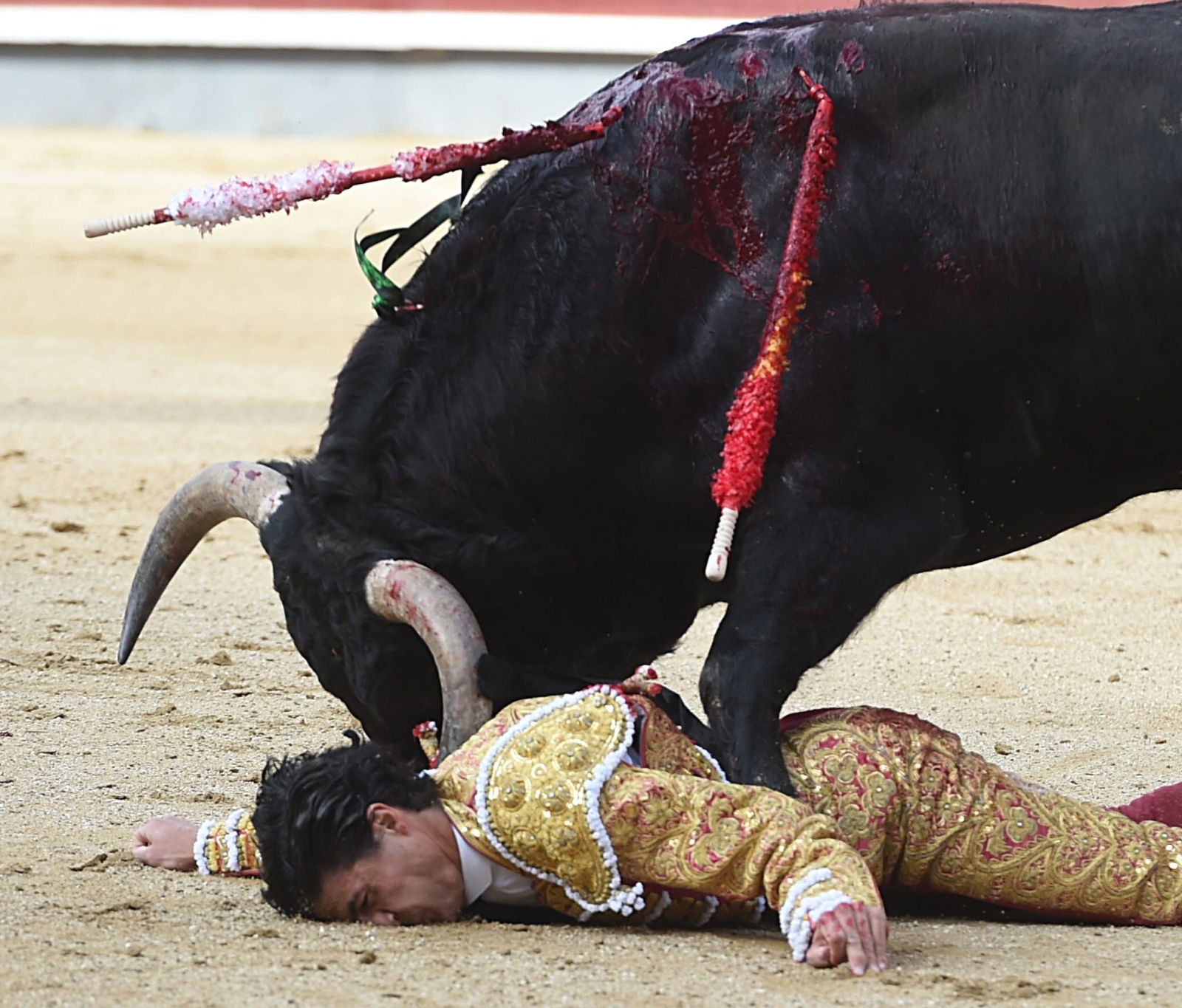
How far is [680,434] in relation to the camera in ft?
9.25

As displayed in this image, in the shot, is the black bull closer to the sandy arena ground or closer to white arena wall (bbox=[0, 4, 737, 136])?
the sandy arena ground

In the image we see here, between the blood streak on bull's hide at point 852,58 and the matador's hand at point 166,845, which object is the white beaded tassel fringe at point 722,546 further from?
the matador's hand at point 166,845

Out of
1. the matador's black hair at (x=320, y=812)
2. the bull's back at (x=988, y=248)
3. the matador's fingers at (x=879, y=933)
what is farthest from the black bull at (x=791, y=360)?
the matador's fingers at (x=879, y=933)

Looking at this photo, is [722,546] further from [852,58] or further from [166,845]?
[166,845]

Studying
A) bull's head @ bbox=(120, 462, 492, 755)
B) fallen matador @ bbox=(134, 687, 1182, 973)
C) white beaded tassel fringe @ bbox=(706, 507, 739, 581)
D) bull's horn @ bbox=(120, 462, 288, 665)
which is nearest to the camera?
fallen matador @ bbox=(134, 687, 1182, 973)

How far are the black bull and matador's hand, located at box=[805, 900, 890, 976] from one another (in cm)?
35

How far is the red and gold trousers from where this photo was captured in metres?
2.70

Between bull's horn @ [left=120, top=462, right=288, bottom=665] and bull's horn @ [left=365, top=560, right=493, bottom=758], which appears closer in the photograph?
bull's horn @ [left=365, top=560, right=493, bottom=758]

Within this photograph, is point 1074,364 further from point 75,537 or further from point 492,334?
point 75,537

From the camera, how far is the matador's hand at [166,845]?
9.60 ft

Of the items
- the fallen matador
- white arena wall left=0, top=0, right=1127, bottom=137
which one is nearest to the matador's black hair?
the fallen matador

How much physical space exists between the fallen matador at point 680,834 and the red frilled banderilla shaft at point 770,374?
0.97ft

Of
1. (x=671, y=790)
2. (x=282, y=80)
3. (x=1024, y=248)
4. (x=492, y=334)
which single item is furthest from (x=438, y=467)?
(x=282, y=80)

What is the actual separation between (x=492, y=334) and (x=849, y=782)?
2.56ft
